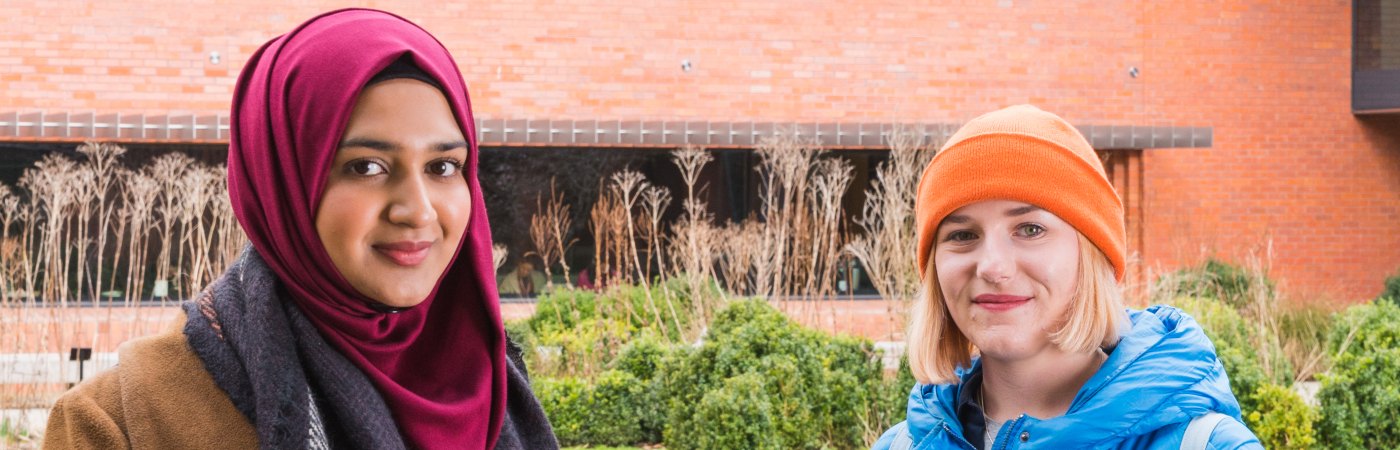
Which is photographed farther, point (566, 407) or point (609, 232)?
point (609, 232)

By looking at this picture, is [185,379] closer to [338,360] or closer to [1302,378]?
[338,360]

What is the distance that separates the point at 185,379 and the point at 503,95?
11.6 m

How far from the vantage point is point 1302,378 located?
28.2 ft

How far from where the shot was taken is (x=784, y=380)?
595 centimetres

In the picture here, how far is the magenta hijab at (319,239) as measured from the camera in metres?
1.52

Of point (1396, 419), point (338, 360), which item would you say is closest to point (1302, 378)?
point (1396, 419)

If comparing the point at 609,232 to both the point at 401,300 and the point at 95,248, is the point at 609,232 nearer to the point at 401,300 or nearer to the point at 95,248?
the point at 95,248

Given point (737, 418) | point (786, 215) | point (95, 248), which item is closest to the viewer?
point (737, 418)

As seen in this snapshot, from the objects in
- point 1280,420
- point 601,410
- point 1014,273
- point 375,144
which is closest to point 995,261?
point 1014,273

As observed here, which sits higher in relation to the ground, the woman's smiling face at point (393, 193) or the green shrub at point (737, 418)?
the woman's smiling face at point (393, 193)

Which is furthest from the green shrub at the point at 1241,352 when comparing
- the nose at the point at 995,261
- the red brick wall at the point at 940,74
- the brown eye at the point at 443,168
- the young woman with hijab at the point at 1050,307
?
the red brick wall at the point at 940,74

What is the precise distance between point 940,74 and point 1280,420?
842cm

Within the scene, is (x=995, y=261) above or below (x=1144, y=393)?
above

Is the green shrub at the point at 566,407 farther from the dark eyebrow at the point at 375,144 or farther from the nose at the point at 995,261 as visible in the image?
the dark eyebrow at the point at 375,144
